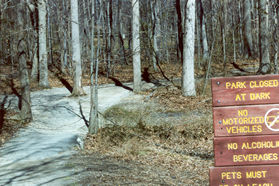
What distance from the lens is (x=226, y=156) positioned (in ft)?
14.1

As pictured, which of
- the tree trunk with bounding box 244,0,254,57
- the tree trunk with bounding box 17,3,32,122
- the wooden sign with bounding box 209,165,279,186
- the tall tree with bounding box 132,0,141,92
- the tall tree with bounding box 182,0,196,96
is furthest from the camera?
the tree trunk with bounding box 244,0,254,57

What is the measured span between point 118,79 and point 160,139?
13.7 meters

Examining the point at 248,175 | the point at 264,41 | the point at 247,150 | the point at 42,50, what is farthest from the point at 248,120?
the point at 42,50

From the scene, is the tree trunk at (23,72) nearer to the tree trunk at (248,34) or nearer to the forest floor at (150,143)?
the forest floor at (150,143)

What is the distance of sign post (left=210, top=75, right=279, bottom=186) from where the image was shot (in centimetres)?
429

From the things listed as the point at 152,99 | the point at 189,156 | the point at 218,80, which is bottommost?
the point at 189,156

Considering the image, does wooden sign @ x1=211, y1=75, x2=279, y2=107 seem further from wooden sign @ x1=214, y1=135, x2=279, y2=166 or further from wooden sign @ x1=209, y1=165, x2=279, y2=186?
wooden sign @ x1=209, y1=165, x2=279, y2=186

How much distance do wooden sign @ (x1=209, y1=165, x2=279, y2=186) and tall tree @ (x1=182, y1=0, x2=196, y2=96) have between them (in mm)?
12794

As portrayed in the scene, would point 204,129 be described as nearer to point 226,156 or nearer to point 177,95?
point 177,95

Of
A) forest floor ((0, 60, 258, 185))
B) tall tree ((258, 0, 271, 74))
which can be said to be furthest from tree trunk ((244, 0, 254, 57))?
forest floor ((0, 60, 258, 185))

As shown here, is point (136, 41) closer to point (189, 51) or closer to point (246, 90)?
point (189, 51)

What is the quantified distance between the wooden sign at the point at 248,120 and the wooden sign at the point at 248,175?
0.42 m

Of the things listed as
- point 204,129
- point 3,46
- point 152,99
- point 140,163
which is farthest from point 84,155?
point 3,46

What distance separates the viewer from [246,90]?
171 inches
